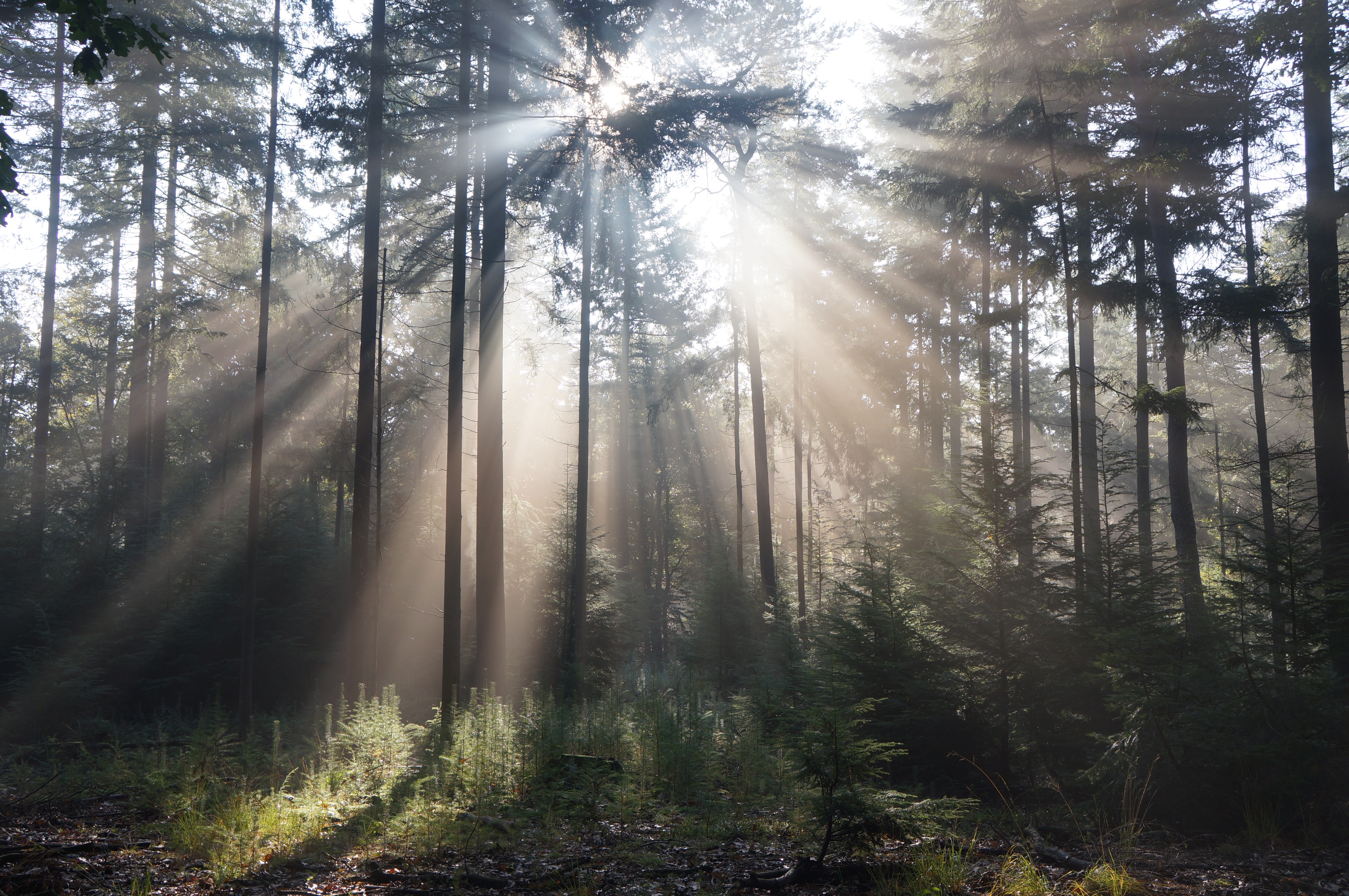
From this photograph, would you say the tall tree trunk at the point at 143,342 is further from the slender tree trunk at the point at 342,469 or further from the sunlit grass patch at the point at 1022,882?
the sunlit grass patch at the point at 1022,882

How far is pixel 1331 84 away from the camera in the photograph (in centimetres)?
1018

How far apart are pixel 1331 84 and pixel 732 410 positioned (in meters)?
15.0

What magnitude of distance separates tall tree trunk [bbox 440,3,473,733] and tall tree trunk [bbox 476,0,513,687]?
44 cm

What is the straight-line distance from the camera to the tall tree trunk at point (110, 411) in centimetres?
1950

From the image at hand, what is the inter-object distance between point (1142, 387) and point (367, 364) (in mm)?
12649

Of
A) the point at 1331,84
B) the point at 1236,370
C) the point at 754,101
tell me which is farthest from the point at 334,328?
the point at 1236,370

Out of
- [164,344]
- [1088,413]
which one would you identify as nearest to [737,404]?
[1088,413]

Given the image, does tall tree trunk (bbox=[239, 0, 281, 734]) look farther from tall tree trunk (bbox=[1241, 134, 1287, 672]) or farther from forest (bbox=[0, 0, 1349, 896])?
tall tree trunk (bbox=[1241, 134, 1287, 672])

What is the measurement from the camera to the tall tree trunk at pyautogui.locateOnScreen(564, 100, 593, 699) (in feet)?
52.3

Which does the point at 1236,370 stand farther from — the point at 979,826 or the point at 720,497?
the point at 979,826

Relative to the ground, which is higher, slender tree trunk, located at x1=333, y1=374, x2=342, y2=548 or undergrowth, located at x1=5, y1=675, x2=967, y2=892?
slender tree trunk, located at x1=333, y1=374, x2=342, y2=548

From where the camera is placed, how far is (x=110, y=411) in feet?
78.4

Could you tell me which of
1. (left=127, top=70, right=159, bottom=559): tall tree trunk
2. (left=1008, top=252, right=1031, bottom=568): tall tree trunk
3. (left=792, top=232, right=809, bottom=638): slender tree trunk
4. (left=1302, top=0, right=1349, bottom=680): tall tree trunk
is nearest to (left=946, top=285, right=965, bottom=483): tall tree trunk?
(left=1008, top=252, right=1031, bottom=568): tall tree trunk

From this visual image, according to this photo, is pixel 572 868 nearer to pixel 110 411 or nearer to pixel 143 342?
pixel 143 342
